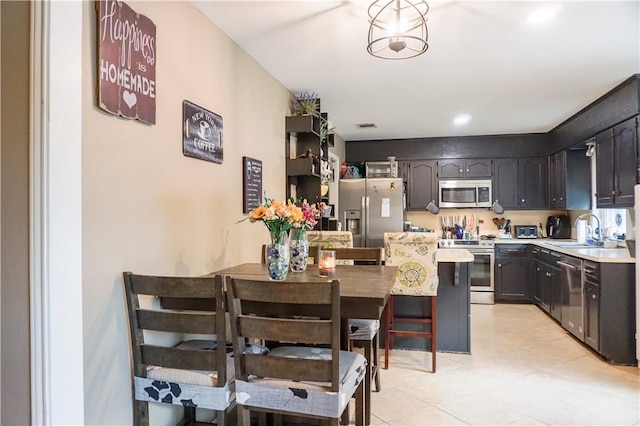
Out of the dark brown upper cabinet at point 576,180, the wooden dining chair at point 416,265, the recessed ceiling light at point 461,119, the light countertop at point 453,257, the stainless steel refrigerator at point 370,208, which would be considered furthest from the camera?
the stainless steel refrigerator at point 370,208

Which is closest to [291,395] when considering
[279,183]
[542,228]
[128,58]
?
[128,58]

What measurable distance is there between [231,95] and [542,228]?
5.31 m

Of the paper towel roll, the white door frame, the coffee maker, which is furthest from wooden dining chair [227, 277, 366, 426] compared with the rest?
the coffee maker

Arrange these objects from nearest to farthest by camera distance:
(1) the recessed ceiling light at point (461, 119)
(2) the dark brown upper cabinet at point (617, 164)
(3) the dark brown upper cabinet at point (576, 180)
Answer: (2) the dark brown upper cabinet at point (617, 164), (1) the recessed ceiling light at point (461, 119), (3) the dark brown upper cabinet at point (576, 180)

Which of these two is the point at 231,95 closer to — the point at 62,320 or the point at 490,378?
the point at 62,320

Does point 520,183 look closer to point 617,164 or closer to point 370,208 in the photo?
point 617,164

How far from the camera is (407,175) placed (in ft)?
20.3

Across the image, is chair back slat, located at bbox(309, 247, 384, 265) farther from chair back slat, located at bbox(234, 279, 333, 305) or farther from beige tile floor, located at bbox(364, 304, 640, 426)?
chair back slat, located at bbox(234, 279, 333, 305)

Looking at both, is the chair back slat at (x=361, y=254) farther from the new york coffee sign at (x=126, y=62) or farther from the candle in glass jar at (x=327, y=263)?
the new york coffee sign at (x=126, y=62)

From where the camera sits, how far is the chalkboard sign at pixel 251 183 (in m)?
2.88

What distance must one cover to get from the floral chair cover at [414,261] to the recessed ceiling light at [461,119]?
2334 millimetres

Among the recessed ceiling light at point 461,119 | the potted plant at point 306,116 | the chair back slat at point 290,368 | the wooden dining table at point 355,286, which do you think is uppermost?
the recessed ceiling light at point 461,119

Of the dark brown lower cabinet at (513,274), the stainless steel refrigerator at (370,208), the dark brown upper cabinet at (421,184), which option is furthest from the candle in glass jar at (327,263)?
the dark brown upper cabinet at (421,184)

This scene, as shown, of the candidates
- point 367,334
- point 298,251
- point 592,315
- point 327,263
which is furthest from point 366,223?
point 327,263
